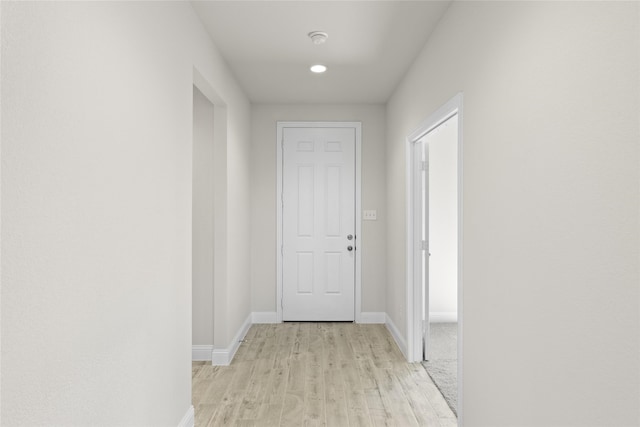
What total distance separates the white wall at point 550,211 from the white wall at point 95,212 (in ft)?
5.11

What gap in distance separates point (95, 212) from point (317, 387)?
2.21 metres

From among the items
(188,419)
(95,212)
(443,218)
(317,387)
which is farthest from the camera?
(443,218)

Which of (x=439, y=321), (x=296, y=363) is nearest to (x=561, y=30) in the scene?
(x=296, y=363)

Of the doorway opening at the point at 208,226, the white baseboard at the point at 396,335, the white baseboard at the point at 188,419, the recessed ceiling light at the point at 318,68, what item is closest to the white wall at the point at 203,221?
the doorway opening at the point at 208,226

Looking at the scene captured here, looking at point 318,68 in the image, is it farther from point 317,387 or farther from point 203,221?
point 317,387

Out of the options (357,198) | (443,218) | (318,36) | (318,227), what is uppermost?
(318,36)

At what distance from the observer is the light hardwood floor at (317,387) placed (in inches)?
102

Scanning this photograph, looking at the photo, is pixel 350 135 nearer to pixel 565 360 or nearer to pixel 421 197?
pixel 421 197

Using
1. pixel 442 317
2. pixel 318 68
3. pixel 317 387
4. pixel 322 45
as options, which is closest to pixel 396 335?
pixel 442 317

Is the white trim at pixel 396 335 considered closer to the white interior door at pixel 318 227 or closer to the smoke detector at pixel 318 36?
the white interior door at pixel 318 227

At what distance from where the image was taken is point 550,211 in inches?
55.9

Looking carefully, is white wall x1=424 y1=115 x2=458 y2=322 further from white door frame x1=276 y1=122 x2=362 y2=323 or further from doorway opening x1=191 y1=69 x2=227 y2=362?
doorway opening x1=191 y1=69 x2=227 y2=362

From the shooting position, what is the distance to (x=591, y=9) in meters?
1.21

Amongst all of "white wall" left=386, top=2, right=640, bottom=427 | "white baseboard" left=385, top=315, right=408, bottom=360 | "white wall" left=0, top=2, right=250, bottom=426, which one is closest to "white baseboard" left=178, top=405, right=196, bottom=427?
"white wall" left=0, top=2, right=250, bottom=426
